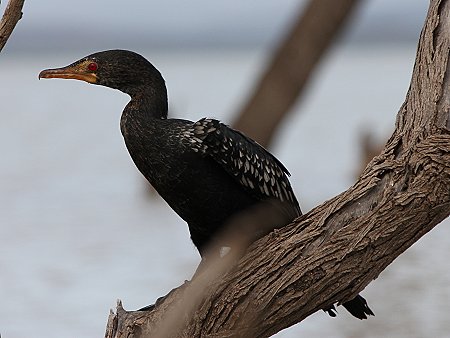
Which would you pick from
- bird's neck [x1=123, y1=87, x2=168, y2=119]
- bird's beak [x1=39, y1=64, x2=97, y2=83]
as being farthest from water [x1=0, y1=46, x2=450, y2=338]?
bird's beak [x1=39, y1=64, x2=97, y2=83]

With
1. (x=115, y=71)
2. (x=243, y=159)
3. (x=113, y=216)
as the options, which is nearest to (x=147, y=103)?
(x=115, y=71)

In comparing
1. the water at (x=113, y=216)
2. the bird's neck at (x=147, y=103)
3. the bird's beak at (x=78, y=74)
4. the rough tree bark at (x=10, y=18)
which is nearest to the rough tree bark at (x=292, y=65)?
the water at (x=113, y=216)

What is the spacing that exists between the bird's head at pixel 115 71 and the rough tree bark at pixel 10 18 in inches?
16.3

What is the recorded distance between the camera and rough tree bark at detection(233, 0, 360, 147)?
7438 millimetres

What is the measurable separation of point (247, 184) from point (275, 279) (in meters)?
0.59

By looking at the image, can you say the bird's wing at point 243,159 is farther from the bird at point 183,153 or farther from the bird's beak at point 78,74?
the bird's beak at point 78,74

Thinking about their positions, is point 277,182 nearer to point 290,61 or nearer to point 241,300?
point 241,300

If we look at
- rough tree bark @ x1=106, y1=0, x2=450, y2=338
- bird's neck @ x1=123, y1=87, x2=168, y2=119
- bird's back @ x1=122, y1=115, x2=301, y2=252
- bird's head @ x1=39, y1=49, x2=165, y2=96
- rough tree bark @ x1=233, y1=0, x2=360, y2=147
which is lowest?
rough tree bark @ x1=106, y1=0, x2=450, y2=338

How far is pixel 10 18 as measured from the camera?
12.5ft

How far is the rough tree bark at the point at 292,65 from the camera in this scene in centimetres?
744

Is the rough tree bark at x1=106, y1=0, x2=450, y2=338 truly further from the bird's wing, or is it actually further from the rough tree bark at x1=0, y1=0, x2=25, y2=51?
the rough tree bark at x1=0, y1=0, x2=25, y2=51

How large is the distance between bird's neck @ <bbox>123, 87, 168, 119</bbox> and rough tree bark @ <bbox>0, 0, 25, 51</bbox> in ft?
2.08

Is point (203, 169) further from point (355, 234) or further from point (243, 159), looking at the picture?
point (355, 234)

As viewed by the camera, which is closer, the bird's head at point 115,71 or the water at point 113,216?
the bird's head at point 115,71
